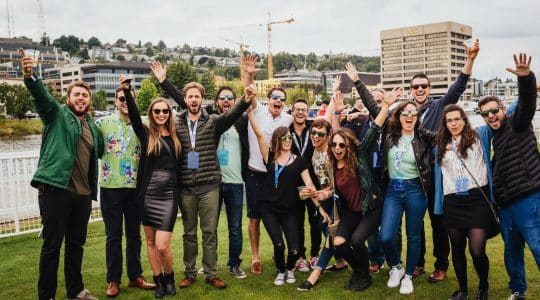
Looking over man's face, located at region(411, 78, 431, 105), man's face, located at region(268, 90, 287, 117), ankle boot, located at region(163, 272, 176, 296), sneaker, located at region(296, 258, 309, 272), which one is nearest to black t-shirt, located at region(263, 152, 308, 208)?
man's face, located at region(268, 90, 287, 117)

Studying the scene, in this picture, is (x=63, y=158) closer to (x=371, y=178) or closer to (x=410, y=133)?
(x=371, y=178)

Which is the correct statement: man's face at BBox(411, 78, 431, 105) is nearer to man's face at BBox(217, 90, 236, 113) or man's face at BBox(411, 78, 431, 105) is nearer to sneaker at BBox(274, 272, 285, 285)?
man's face at BBox(217, 90, 236, 113)

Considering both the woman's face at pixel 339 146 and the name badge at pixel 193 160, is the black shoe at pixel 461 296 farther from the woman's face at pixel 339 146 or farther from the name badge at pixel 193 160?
the name badge at pixel 193 160

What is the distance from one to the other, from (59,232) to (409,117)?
11.8ft

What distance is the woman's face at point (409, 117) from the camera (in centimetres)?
484

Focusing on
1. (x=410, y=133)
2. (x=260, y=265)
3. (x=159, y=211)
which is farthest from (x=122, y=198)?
(x=410, y=133)

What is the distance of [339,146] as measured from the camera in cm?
497

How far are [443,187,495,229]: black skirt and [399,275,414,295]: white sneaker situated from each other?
0.88 metres

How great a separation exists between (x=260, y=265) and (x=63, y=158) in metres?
2.75

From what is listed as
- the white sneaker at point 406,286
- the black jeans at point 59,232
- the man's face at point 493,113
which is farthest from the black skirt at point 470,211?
the black jeans at point 59,232

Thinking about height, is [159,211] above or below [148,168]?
below

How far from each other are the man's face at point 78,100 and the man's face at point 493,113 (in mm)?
3811

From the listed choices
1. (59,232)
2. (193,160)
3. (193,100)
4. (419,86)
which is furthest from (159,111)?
(419,86)

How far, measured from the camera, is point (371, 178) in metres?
5.01
